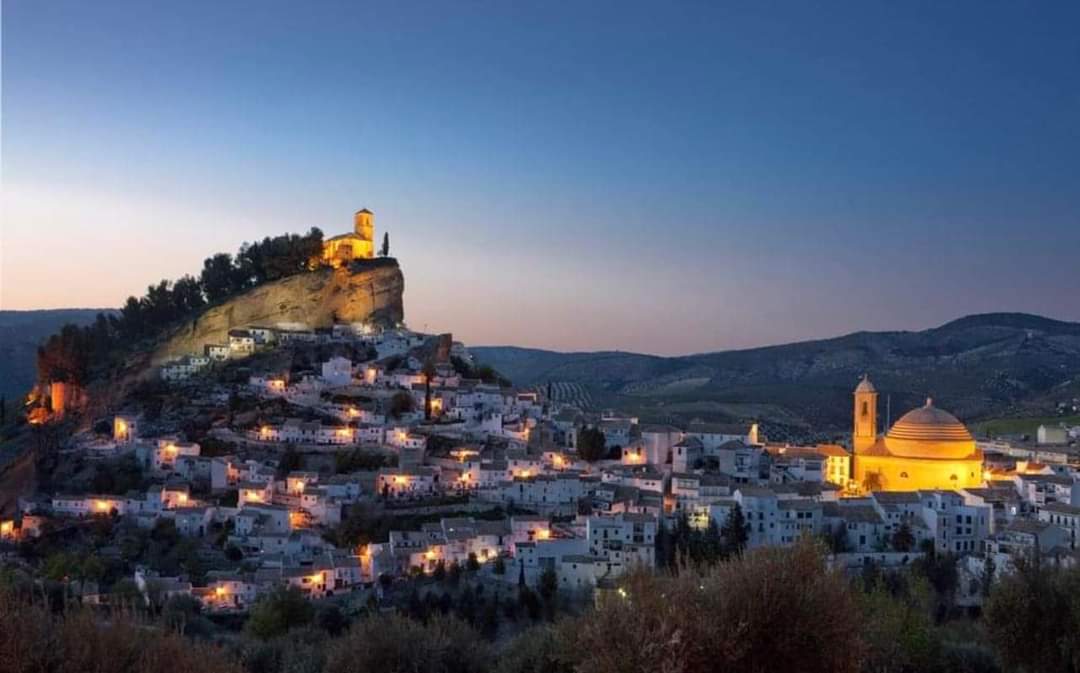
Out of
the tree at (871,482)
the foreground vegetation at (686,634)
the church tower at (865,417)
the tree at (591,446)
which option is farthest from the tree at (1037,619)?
the church tower at (865,417)

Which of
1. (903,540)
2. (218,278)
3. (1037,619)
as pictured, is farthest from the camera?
(218,278)

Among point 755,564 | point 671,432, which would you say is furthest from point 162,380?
point 755,564

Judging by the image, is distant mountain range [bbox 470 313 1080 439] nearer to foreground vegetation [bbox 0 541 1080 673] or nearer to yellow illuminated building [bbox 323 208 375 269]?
yellow illuminated building [bbox 323 208 375 269]

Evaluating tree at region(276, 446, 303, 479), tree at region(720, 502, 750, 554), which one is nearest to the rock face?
tree at region(276, 446, 303, 479)

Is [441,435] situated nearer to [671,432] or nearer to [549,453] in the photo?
[549,453]

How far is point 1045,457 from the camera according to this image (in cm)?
3712

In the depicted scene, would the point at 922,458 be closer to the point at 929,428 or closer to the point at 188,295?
the point at 929,428

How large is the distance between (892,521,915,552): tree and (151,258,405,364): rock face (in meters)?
33.4

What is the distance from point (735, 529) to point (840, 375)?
66.0 metres

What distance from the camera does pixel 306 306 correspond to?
54.5m

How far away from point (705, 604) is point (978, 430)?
4895cm

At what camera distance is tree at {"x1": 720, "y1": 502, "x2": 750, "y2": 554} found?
27.8 m

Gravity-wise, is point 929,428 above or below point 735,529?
above

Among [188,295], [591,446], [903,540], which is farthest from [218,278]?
[903,540]
